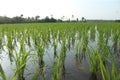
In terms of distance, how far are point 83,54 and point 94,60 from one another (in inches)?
76.7

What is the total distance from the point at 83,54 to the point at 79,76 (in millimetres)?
1610

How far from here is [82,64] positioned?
4.44 meters

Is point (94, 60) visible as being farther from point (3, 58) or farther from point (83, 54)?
point (3, 58)

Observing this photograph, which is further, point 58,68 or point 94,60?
point 58,68

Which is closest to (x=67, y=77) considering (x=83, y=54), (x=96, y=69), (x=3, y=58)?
(x=96, y=69)

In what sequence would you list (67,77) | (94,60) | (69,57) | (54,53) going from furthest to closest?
(54,53), (69,57), (67,77), (94,60)

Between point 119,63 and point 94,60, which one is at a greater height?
point 94,60

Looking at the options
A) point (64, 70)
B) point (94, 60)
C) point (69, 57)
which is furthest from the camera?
point (69, 57)

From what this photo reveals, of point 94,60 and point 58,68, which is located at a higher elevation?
point 94,60

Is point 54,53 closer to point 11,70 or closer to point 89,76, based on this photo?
point 11,70

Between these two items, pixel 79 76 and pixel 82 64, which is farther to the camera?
pixel 82 64

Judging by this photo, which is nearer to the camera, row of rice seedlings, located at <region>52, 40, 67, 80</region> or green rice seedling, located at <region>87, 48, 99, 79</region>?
row of rice seedlings, located at <region>52, 40, 67, 80</region>

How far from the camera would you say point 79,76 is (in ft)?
12.0

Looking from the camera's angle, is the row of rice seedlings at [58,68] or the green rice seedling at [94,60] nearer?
the row of rice seedlings at [58,68]
